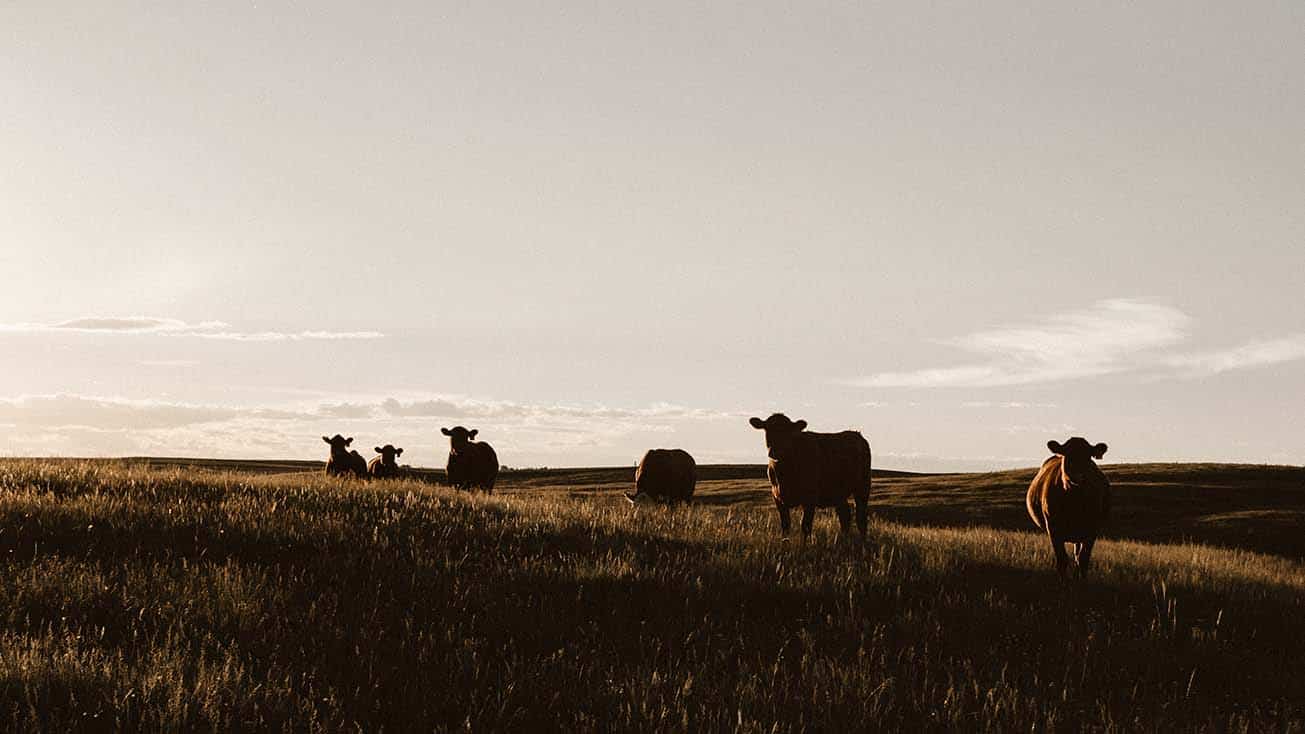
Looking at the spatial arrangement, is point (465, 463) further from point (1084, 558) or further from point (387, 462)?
point (1084, 558)

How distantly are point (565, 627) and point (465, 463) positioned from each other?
62.0 feet

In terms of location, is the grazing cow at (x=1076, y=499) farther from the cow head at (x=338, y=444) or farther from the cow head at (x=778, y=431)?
the cow head at (x=338, y=444)

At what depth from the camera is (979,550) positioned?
13.7m

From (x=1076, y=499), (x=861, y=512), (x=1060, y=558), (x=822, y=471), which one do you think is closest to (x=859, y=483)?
(x=861, y=512)

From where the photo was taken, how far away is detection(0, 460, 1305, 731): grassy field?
5.26 meters

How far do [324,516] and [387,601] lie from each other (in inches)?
172

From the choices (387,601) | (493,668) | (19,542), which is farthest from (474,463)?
(493,668)

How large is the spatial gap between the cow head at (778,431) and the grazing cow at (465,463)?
11185 millimetres

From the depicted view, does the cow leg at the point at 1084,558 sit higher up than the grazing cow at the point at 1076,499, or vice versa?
the grazing cow at the point at 1076,499

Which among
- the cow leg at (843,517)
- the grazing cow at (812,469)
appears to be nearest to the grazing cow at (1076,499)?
the grazing cow at (812,469)

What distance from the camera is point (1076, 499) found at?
1358cm

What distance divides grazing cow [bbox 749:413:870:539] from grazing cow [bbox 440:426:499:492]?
11.0 meters

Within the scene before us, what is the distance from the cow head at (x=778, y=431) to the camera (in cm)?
1550

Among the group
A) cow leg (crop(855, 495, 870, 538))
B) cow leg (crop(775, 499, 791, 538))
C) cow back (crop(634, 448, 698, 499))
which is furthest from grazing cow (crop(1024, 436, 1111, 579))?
cow back (crop(634, 448, 698, 499))
